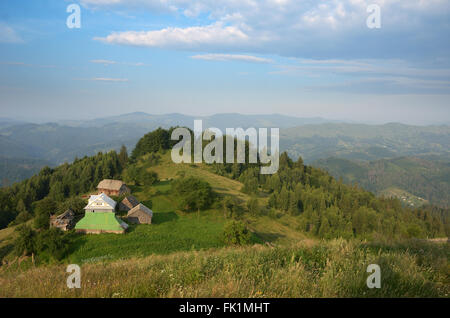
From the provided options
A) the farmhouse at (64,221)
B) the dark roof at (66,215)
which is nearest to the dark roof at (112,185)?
the dark roof at (66,215)

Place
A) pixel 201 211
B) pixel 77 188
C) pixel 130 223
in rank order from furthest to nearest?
pixel 77 188 < pixel 201 211 < pixel 130 223

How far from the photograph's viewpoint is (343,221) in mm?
59312

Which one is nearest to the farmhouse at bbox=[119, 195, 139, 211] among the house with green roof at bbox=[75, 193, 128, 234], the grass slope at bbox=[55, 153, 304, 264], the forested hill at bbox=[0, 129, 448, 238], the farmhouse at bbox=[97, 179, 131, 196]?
the grass slope at bbox=[55, 153, 304, 264]

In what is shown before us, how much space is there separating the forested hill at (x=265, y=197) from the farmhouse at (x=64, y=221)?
16.8 m

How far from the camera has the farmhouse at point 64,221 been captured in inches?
1145

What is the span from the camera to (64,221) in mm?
29609

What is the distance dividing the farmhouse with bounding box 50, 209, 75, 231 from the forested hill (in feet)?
55.1

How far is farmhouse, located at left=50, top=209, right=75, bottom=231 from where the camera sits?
1145 inches

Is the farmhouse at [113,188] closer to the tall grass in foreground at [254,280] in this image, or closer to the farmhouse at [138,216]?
the farmhouse at [138,216]

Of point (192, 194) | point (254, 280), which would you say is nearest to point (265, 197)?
point (192, 194)

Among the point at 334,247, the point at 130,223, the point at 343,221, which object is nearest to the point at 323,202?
the point at 343,221
